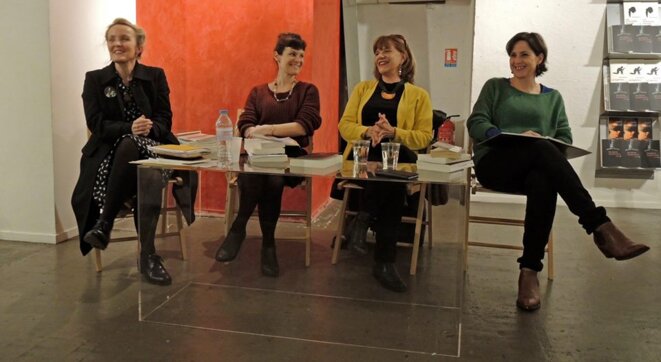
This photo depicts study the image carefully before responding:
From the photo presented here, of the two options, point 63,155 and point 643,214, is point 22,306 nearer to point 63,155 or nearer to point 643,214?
point 63,155

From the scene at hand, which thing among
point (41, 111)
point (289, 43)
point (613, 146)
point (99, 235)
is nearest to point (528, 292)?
point (289, 43)

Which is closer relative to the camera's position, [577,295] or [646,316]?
[646,316]

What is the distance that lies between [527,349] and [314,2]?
281 cm

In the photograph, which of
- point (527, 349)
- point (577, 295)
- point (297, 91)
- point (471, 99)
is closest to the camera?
point (527, 349)

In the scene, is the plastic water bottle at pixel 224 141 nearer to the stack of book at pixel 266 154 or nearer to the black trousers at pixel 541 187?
the stack of book at pixel 266 154

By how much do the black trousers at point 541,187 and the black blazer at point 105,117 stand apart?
1.72 meters

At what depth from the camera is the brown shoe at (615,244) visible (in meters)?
2.39

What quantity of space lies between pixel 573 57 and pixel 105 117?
3.99 m

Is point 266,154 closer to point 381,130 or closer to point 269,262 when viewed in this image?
point 269,262

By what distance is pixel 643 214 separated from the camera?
16.3 feet

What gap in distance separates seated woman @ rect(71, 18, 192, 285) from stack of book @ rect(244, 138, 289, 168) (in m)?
0.51

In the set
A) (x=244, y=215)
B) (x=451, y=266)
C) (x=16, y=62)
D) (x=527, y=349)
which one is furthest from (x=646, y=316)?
(x=16, y=62)

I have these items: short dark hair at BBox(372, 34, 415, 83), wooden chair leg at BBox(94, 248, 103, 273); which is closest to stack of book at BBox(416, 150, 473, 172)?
short dark hair at BBox(372, 34, 415, 83)

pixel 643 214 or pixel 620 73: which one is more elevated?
pixel 620 73
